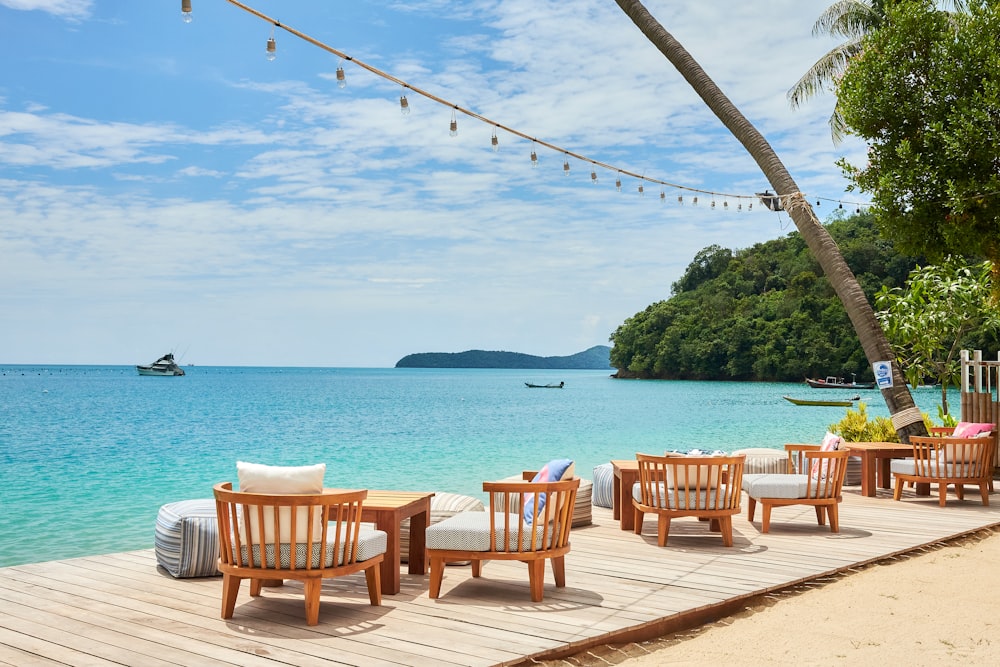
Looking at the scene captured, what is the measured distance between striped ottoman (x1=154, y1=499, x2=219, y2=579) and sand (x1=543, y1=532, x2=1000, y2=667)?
→ 8.28ft

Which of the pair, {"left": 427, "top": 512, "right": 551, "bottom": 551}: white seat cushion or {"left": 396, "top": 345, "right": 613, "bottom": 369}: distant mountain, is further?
{"left": 396, "top": 345, "right": 613, "bottom": 369}: distant mountain

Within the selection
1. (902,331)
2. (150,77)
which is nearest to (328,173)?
(150,77)

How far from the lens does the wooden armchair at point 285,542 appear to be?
439 centimetres

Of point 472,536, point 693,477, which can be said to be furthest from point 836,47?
point 472,536

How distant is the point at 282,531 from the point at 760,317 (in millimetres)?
52545

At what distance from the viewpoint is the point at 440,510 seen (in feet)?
20.4

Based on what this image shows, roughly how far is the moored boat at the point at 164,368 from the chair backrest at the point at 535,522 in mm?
86667

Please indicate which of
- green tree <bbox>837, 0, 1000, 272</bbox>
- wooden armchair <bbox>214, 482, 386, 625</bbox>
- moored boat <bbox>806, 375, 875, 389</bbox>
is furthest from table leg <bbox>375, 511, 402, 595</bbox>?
moored boat <bbox>806, 375, 875, 389</bbox>

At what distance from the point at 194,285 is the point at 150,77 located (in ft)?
48.4

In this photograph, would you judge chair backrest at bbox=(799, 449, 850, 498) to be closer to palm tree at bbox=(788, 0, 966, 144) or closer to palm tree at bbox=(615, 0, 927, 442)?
palm tree at bbox=(615, 0, 927, 442)

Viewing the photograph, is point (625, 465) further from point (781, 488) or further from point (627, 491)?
point (781, 488)

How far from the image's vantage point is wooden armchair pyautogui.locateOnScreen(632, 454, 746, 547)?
21.4ft

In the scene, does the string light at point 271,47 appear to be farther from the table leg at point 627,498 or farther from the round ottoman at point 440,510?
the table leg at point 627,498

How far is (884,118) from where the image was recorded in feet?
24.9
